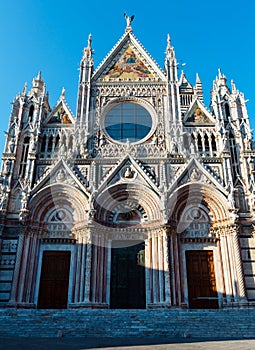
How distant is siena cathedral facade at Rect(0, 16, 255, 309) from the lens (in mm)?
16141

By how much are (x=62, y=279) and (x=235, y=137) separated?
12907mm

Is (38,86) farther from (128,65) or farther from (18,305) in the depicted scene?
(18,305)

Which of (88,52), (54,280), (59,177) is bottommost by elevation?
(54,280)

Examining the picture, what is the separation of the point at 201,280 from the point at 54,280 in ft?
25.0

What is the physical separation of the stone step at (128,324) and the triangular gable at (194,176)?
7190 millimetres

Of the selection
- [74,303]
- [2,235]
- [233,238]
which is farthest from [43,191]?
[233,238]

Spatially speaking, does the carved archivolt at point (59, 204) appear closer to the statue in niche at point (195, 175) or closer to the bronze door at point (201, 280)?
the statue in niche at point (195, 175)

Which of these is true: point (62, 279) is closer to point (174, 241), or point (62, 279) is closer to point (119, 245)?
point (119, 245)

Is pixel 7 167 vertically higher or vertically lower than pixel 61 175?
higher

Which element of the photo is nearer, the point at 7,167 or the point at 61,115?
the point at 7,167

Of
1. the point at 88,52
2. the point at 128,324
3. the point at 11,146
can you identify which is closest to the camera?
the point at 128,324

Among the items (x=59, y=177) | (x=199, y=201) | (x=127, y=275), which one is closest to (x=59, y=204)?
(x=59, y=177)

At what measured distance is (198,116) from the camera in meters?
20.9

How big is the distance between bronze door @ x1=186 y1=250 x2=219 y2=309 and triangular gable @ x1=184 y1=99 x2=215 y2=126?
8110 millimetres
